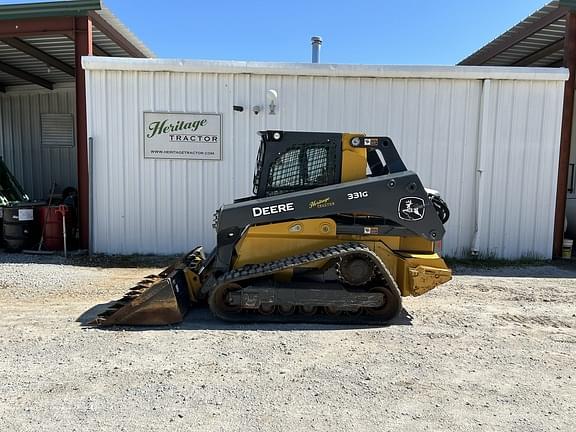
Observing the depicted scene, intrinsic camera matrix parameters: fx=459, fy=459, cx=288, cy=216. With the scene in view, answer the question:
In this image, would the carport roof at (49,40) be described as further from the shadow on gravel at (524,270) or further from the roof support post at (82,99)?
the shadow on gravel at (524,270)

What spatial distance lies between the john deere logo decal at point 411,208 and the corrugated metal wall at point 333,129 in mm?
4108

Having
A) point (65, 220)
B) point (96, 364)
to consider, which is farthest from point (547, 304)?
point (65, 220)

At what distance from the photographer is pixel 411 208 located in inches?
201

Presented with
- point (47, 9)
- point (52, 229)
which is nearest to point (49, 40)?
point (47, 9)

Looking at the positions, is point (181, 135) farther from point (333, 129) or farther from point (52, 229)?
point (52, 229)

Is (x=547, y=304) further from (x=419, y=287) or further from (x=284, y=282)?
(x=284, y=282)

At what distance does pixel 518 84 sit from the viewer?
8.83m

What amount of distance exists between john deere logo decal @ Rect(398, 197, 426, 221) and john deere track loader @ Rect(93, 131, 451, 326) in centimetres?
1

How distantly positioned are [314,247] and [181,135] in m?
4.73

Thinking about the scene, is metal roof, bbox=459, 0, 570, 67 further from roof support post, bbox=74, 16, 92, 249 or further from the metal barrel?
the metal barrel

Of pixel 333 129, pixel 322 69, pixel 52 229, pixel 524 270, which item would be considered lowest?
pixel 524 270

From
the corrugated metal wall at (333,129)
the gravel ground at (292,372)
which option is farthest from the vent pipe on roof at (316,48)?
the gravel ground at (292,372)

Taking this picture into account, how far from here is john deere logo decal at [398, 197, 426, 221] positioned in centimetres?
509

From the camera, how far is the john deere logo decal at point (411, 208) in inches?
201
